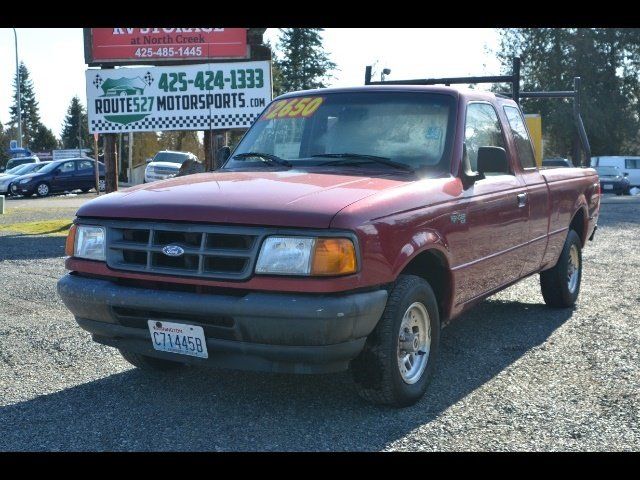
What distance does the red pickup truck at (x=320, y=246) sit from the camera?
378 cm

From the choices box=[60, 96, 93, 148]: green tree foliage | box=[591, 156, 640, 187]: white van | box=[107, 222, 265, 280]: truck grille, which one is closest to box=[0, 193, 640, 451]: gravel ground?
box=[107, 222, 265, 280]: truck grille

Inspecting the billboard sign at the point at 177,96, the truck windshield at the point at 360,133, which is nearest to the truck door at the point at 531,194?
the truck windshield at the point at 360,133

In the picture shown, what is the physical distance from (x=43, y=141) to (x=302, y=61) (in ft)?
183

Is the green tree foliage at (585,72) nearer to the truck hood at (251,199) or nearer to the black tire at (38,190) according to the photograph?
the black tire at (38,190)

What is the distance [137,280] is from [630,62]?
157ft

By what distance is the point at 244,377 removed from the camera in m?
4.93

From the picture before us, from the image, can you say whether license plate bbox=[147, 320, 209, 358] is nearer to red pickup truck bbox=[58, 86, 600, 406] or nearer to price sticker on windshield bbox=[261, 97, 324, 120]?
red pickup truck bbox=[58, 86, 600, 406]

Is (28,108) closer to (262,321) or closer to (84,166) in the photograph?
(84,166)

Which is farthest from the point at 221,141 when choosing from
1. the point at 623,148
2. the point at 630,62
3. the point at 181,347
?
the point at 623,148

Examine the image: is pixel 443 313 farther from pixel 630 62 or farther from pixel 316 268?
pixel 630 62

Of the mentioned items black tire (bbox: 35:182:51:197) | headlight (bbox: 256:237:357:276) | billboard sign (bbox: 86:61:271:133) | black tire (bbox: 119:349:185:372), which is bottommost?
black tire (bbox: 35:182:51:197)

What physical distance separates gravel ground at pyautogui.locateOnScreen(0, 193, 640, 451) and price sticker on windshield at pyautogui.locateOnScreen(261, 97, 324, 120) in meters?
1.86

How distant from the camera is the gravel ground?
386cm

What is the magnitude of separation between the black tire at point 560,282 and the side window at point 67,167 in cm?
2670
